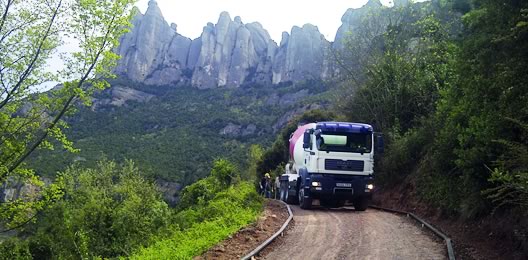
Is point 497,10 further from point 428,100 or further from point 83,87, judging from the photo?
point 428,100

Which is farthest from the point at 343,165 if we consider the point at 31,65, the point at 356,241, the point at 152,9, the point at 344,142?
the point at 152,9

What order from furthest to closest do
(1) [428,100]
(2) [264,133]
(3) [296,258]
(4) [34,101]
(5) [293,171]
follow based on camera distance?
(2) [264,133], (1) [428,100], (5) [293,171], (4) [34,101], (3) [296,258]

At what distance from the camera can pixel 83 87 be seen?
49.8 ft

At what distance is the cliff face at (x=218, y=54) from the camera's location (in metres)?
137

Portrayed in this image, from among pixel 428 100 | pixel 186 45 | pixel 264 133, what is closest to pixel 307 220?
pixel 428 100

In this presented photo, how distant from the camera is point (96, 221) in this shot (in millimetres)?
24938

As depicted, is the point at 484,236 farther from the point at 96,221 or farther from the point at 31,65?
the point at 96,221

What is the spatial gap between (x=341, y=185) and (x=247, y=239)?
27.1ft

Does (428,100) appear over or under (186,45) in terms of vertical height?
under

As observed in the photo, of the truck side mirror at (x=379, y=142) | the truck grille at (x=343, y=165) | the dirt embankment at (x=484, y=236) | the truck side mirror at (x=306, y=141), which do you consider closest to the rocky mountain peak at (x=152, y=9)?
the truck side mirror at (x=306, y=141)

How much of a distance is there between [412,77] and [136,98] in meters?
99.6

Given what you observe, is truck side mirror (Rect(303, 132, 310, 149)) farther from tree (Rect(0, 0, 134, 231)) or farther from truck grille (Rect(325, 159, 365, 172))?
tree (Rect(0, 0, 134, 231))

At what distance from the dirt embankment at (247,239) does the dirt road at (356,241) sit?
532 millimetres

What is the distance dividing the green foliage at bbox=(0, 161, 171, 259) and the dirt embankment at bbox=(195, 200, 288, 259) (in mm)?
4260
